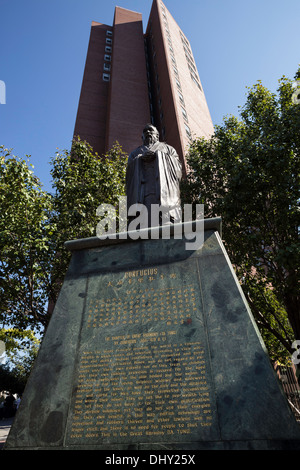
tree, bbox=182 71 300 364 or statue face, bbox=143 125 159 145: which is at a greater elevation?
tree, bbox=182 71 300 364

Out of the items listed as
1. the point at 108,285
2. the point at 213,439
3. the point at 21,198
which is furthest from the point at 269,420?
the point at 21,198

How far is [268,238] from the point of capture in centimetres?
1049

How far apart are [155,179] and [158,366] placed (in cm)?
401

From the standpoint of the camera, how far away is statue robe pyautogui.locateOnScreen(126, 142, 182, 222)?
6020mm

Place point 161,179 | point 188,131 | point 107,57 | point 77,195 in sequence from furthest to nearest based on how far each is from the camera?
point 107,57, point 188,131, point 77,195, point 161,179

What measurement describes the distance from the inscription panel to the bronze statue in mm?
1786

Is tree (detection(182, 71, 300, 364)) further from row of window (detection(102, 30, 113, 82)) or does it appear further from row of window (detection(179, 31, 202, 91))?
row of window (detection(102, 30, 113, 82))

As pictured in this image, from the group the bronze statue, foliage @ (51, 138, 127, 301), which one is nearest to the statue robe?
the bronze statue

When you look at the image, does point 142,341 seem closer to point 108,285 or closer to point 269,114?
point 108,285

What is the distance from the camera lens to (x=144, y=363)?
3621mm

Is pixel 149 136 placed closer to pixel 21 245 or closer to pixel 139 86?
pixel 21 245

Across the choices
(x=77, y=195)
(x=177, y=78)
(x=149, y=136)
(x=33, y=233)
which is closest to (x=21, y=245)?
(x=33, y=233)

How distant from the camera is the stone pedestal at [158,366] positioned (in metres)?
3.06

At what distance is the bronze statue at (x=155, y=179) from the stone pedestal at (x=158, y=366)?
4.42 feet
